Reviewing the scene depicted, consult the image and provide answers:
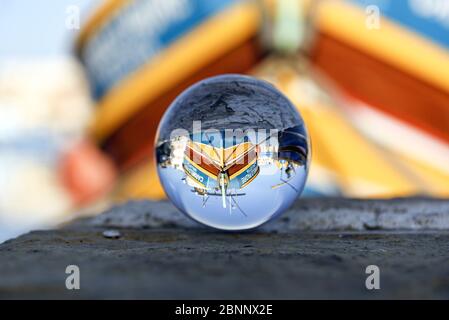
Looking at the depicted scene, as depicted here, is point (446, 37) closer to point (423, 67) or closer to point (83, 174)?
point (423, 67)

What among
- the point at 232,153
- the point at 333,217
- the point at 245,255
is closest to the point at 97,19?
the point at 333,217

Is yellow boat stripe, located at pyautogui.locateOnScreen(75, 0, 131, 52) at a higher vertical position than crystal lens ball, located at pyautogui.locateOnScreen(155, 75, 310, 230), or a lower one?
higher

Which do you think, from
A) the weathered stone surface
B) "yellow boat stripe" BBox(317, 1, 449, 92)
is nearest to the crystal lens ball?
the weathered stone surface

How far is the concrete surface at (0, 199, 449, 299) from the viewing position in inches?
26.5

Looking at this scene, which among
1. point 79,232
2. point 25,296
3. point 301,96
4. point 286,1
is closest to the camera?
point 25,296

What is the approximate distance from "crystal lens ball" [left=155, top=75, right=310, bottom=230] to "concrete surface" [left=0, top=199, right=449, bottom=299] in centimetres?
7

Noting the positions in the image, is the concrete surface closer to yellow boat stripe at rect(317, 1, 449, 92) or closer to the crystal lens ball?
the crystal lens ball

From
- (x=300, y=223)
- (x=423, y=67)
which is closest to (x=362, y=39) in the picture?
(x=423, y=67)

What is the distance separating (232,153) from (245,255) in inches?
6.4

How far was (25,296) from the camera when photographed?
0.66 m

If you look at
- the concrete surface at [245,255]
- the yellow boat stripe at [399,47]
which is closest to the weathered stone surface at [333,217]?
the concrete surface at [245,255]

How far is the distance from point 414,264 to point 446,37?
225 cm

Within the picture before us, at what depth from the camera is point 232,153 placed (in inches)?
36.4

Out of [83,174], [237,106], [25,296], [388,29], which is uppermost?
[388,29]
